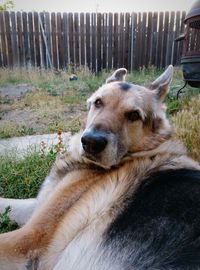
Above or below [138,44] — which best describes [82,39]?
above

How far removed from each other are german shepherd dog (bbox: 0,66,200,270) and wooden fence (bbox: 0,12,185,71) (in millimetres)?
9259

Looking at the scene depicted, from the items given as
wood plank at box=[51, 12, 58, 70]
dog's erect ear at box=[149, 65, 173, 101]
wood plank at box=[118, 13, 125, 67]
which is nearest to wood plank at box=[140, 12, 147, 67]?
wood plank at box=[118, 13, 125, 67]

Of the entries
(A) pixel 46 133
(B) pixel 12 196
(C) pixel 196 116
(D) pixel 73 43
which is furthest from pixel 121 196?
(D) pixel 73 43

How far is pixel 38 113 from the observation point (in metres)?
6.03

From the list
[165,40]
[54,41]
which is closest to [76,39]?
[54,41]

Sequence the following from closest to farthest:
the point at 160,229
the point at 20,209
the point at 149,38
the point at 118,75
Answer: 1. the point at 160,229
2. the point at 20,209
3. the point at 118,75
4. the point at 149,38

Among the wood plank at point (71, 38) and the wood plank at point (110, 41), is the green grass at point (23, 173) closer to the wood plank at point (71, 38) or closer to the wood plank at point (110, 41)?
the wood plank at point (71, 38)

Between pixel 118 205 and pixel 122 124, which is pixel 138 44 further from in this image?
pixel 118 205

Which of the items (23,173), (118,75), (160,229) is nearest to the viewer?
(160,229)

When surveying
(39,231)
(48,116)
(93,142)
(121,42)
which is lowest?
(48,116)

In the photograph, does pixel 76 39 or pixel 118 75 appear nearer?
pixel 118 75

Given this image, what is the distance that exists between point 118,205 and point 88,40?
1031cm

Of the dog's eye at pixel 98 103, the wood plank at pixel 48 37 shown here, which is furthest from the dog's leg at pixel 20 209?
the wood plank at pixel 48 37

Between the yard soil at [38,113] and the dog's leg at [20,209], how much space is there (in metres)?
2.27
